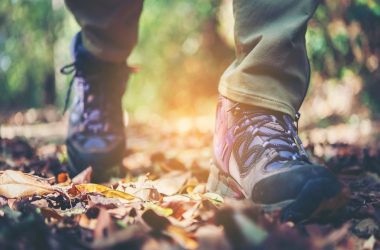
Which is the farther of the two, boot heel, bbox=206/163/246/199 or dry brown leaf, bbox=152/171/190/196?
dry brown leaf, bbox=152/171/190/196

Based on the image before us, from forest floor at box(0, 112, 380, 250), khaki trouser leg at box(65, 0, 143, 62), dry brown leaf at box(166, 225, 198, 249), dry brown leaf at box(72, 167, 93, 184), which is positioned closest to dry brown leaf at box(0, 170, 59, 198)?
forest floor at box(0, 112, 380, 250)

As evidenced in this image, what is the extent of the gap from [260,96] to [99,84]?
0.80 metres

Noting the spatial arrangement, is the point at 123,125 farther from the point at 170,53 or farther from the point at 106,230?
the point at 170,53

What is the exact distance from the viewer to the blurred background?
3785 mm

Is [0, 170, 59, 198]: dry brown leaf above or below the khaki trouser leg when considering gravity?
below

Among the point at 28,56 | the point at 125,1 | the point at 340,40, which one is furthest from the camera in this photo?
the point at 28,56

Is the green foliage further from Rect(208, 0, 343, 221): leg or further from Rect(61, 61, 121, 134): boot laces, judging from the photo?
Rect(208, 0, 343, 221): leg

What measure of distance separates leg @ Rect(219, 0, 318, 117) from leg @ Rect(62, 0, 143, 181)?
2.12 feet

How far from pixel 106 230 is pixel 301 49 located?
2.58 ft

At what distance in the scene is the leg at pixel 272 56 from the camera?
1291mm

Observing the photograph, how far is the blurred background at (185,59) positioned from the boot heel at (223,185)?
33.7 inches

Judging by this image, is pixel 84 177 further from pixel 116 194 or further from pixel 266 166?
pixel 266 166

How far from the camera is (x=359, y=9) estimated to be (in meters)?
3.40

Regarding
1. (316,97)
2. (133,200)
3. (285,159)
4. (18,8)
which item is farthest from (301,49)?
(18,8)
